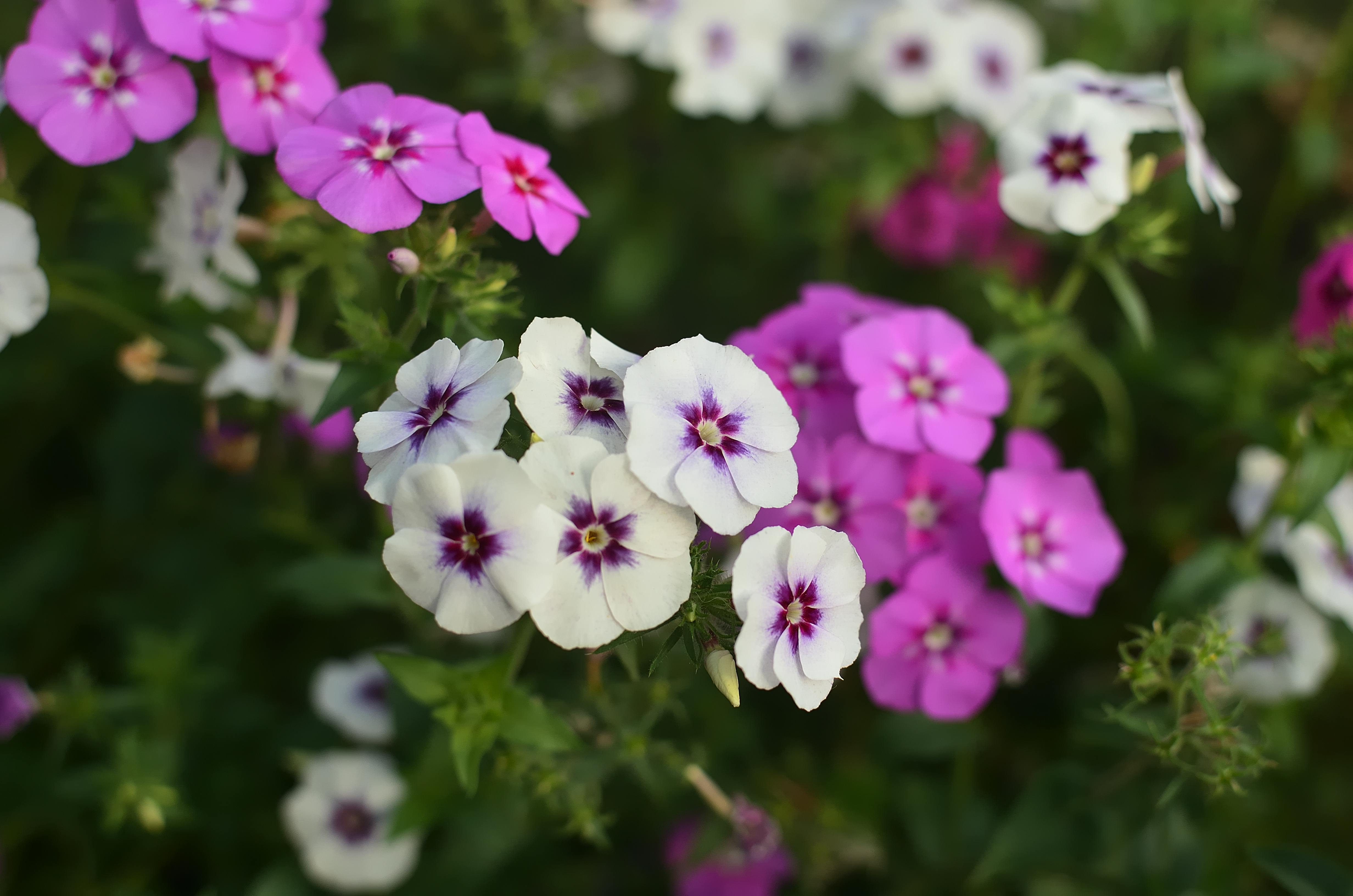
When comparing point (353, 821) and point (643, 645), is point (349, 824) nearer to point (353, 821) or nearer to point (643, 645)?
point (353, 821)

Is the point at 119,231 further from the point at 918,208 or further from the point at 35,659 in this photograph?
the point at 918,208

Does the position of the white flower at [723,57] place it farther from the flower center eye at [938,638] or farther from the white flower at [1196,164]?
the flower center eye at [938,638]

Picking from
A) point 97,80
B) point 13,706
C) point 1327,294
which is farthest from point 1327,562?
point 13,706

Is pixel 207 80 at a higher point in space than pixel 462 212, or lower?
higher

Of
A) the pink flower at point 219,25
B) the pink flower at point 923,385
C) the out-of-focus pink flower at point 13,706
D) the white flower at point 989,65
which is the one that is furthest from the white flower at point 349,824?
the white flower at point 989,65

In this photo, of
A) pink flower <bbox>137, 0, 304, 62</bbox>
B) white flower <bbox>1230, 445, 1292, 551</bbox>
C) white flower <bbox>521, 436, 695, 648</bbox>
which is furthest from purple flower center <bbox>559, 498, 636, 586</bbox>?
white flower <bbox>1230, 445, 1292, 551</bbox>

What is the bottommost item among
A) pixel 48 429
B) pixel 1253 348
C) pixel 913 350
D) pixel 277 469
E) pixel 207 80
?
pixel 48 429

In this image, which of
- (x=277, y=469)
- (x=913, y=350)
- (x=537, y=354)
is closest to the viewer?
(x=537, y=354)

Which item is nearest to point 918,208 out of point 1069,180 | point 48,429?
point 1069,180
